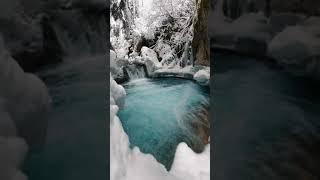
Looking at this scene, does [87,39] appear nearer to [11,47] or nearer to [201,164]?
[11,47]

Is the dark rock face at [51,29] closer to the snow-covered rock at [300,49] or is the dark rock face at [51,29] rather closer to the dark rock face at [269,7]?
the dark rock face at [269,7]

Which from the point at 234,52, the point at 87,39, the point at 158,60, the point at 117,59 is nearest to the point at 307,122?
the point at 234,52

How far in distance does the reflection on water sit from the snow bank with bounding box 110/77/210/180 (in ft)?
0.38

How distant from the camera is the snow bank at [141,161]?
2650 mm

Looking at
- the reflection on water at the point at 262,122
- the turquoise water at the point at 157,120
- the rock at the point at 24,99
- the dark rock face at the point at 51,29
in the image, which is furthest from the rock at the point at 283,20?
the rock at the point at 24,99

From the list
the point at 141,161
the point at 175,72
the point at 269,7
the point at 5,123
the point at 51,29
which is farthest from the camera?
the point at 175,72

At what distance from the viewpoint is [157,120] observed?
2.71 m

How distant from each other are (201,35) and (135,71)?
489mm

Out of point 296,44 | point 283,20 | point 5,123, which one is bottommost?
point 5,123

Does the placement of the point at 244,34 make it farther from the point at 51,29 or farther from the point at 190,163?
the point at 51,29

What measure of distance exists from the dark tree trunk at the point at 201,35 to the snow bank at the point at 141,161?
1.77 feet

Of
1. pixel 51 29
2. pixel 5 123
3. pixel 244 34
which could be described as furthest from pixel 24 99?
pixel 244 34

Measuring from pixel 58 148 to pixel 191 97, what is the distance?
35.5 inches

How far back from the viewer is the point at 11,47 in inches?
88.5
